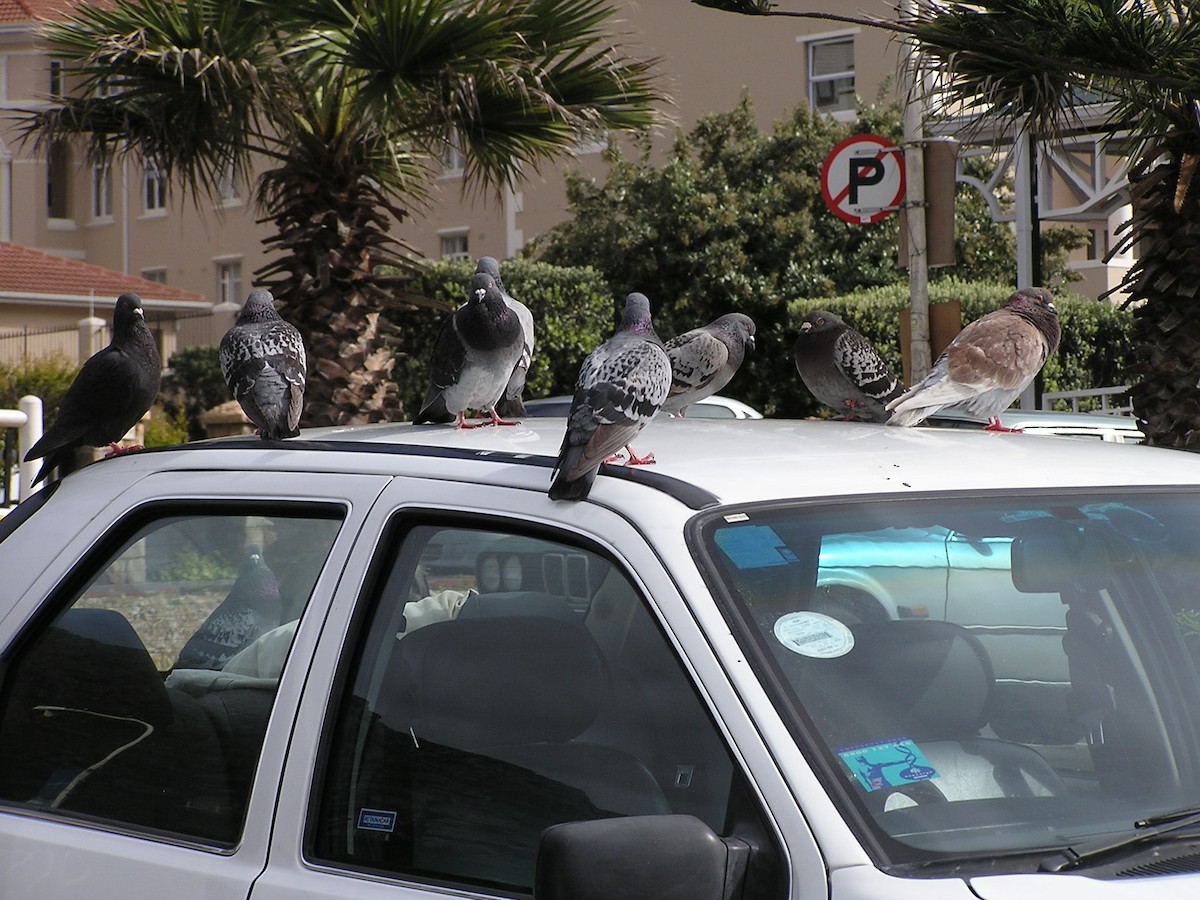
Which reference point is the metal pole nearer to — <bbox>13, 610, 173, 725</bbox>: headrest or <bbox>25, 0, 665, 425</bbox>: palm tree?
<bbox>25, 0, 665, 425</bbox>: palm tree

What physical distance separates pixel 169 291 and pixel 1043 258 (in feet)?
55.2

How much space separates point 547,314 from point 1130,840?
17.6 m

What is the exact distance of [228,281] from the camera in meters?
35.5

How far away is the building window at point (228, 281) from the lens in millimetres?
35438

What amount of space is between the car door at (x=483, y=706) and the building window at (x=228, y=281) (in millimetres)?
34174

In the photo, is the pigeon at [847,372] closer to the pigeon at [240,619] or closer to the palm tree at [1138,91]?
the palm tree at [1138,91]

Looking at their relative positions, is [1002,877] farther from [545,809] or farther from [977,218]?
[977,218]

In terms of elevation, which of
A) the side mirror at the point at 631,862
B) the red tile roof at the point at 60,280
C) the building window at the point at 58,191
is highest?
the building window at the point at 58,191

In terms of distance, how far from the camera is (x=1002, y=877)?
1709 mm

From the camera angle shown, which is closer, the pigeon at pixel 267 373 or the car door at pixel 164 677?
the car door at pixel 164 677

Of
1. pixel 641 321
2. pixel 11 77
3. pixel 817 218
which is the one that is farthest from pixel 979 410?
pixel 11 77

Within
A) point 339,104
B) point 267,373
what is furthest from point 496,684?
point 339,104

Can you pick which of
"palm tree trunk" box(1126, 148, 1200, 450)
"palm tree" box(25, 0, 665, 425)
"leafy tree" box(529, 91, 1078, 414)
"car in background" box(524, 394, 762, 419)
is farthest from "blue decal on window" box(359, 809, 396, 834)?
"leafy tree" box(529, 91, 1078, 414)

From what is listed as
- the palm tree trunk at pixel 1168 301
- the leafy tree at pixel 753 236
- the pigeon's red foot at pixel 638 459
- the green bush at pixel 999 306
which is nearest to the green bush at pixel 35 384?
the leafy tree at pixel 753 236
